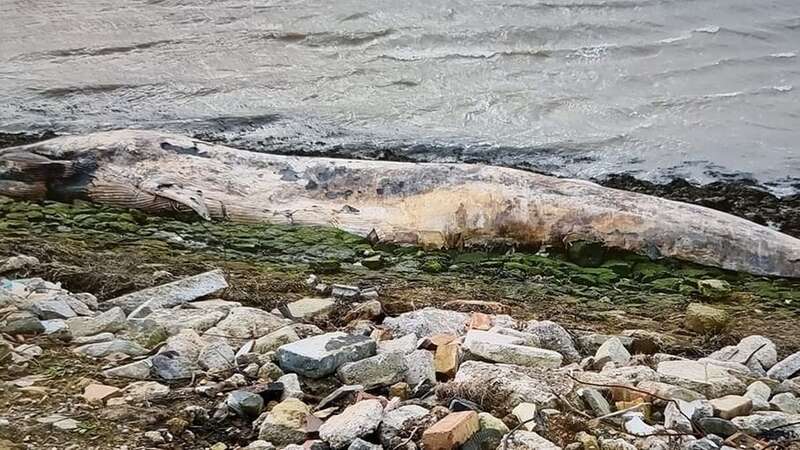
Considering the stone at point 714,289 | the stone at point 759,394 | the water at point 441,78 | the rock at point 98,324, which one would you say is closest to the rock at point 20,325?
the rock at point 98,324

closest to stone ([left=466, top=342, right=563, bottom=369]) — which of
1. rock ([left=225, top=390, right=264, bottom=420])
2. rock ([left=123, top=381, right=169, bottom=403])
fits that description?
rock ([left=225, top=390, right=264, bottom=420])

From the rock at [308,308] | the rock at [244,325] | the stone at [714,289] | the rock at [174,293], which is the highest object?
the rock at [244,325]

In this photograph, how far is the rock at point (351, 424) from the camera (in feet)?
7.78

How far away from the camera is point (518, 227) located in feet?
15.6

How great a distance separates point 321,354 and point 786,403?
146cm

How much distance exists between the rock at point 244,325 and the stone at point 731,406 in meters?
1.56

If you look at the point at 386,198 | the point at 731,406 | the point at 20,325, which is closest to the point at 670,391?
the point at 731,406

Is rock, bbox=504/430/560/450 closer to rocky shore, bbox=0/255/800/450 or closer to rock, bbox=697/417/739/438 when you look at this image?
rocky shore, bbox=0/255/800/450

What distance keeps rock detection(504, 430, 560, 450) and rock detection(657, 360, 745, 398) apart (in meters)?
0.64

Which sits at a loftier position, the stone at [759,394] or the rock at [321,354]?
the rock at [321,354]

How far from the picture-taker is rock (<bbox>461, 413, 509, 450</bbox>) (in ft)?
7.64

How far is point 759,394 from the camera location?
2781 mm

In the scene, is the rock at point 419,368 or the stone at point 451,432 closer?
the stone at point 451,432

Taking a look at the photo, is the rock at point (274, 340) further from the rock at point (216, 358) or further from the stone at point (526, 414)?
the stone at point (526, 414)
